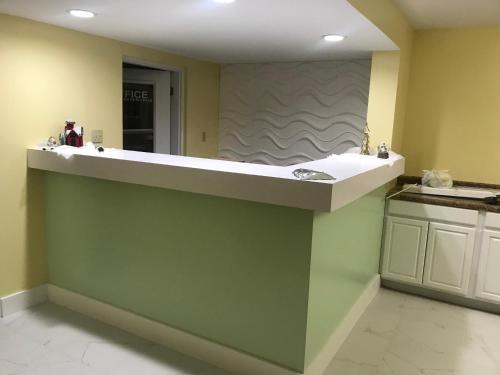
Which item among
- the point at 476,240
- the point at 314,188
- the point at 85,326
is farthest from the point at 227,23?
the point at 476,240

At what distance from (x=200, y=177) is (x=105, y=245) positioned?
3.15 ft

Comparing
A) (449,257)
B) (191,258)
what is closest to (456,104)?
(449,257)

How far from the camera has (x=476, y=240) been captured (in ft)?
9.64

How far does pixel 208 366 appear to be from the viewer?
221 cm

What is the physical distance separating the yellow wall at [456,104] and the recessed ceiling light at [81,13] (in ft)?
8.56

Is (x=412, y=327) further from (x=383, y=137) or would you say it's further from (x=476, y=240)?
(x=383, y=137)

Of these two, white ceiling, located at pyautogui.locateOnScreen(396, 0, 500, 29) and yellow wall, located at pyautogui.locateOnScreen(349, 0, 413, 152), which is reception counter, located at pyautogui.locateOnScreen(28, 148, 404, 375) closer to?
yellow wall, located at pyautogui.locateOnScreen(349, 0, 413, 152)

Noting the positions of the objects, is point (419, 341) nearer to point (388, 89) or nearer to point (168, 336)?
point (168, 336)

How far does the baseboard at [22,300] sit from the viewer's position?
2.63 m

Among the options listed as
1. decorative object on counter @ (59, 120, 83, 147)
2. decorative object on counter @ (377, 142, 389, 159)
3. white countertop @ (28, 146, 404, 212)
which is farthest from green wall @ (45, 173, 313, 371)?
decorative object on counter @ (377, 142, 389, 159)

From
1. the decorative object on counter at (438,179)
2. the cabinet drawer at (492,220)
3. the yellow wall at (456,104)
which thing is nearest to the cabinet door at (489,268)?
the cabinet drawer at (492,220)

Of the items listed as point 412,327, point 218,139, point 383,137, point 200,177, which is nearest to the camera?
point 200,177

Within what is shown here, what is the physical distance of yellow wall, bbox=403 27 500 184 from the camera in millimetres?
3301

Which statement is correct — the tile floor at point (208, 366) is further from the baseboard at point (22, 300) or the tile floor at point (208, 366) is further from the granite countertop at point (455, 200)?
the granite countertop at point (455, 200)
